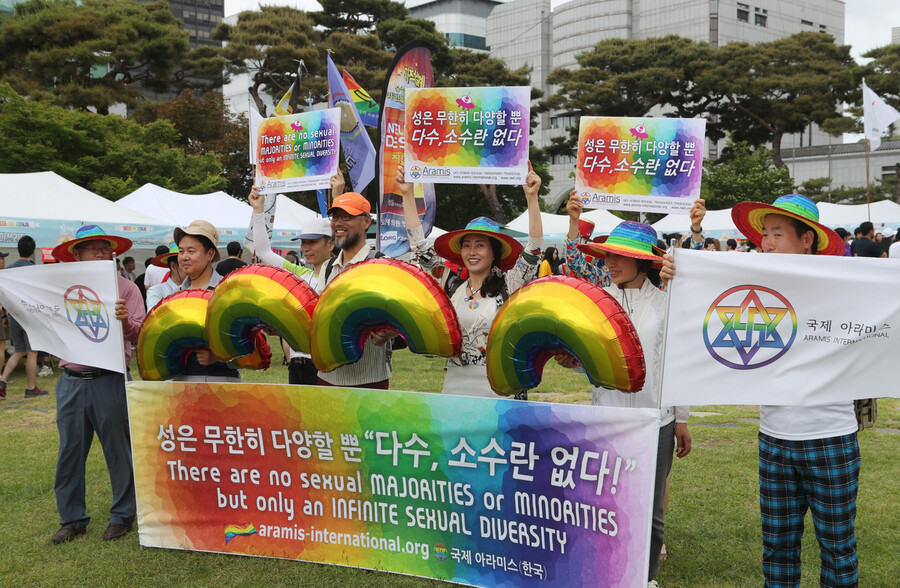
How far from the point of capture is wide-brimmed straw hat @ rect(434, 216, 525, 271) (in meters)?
4.16

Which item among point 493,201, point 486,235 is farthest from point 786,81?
point 486,235

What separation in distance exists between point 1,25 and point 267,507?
33.4 m

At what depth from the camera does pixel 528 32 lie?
71.9m

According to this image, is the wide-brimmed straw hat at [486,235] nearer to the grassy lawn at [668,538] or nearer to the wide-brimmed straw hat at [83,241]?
the grassy lawn at [668,538]

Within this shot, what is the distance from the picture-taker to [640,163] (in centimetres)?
462

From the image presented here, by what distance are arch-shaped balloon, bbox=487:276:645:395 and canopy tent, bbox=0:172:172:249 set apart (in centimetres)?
981

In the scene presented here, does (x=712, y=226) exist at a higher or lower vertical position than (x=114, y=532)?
higher

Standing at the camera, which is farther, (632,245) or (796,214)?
(632,245)

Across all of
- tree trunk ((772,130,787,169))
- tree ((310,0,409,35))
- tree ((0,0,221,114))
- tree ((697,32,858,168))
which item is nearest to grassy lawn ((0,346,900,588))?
tree ((0,0,221,114))

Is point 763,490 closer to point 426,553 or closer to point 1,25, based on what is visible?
point 426,553

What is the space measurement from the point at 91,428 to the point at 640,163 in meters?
4.02

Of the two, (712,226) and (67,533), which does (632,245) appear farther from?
(712,226)

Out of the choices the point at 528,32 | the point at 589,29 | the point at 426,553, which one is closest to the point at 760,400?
the point at 426,553

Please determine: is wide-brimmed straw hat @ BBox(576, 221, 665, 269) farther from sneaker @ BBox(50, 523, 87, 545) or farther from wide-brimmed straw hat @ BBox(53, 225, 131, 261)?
sneaker @ BBox(50, 523, 87, 545)
